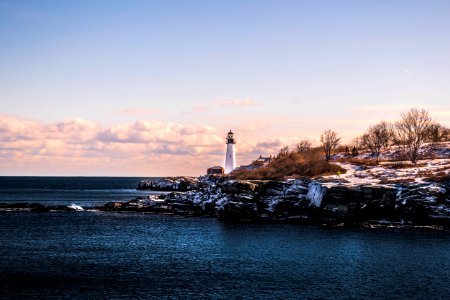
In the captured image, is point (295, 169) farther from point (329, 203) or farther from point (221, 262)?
point (221, 262)

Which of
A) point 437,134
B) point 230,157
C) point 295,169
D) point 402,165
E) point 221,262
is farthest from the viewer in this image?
point 230,157

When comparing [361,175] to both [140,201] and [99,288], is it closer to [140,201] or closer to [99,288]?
[140,201]

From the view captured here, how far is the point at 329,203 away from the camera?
8044 centimetres

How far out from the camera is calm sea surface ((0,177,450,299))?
127 ft

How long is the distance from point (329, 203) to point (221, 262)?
35.6 m

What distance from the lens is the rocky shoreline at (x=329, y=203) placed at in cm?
7538

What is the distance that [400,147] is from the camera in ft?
456

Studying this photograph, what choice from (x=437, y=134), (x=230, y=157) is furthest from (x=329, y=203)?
(x=230, y=157)

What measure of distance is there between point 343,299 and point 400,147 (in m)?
112

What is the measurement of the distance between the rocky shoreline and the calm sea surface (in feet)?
27.1

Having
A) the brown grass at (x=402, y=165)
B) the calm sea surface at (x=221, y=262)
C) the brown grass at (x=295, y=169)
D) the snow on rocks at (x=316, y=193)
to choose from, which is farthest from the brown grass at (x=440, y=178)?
the brown grass at (x=295, y=169)

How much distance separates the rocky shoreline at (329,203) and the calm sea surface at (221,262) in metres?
8.25

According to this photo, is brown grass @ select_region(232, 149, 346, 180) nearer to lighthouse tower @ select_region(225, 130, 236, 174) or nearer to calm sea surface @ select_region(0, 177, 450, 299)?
calm sea surface @ select_region(0, 177, 450, 299)

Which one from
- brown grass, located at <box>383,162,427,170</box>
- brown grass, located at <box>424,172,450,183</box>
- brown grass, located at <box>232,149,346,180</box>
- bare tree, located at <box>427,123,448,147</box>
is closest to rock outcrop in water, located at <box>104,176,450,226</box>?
brown grass, located at <box>424,172,450,183</box>
